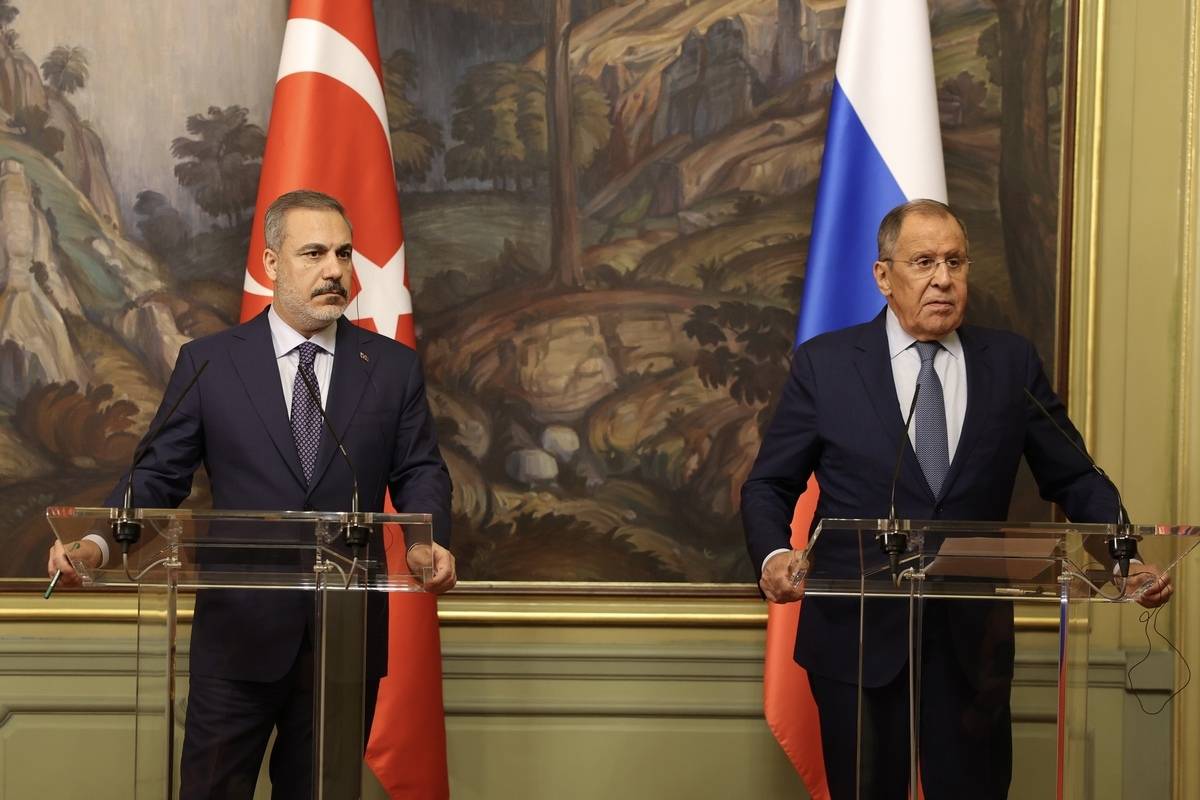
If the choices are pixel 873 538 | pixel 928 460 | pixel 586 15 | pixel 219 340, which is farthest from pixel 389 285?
pixel 873 538

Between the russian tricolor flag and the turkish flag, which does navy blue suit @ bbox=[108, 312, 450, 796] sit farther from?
the russian tricolor flag

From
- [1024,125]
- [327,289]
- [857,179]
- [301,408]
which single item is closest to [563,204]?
[857,179]

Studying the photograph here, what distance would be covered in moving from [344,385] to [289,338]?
0.18 metres

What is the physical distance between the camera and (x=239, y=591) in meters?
2.30

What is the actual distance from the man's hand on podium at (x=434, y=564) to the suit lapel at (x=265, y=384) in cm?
55

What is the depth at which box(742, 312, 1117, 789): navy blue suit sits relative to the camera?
9.73ft

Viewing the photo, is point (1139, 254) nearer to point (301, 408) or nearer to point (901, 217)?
point (901, 217)

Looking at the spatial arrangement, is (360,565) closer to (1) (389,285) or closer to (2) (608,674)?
(1) (389,285)

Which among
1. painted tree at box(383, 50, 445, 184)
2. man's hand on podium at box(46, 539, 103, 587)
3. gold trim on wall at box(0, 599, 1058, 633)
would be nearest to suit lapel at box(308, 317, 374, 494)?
man's hand on podium at box(46, 539, 103, 587)

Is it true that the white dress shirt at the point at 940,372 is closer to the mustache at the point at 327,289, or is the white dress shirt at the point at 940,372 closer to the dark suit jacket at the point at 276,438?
the dark suit jacket at the point at 276,438

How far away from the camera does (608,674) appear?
408 centimetres

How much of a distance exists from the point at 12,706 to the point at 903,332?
9.27 ft

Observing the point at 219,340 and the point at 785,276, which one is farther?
the point at 785,276

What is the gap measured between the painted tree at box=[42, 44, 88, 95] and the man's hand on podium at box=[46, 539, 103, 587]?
2.09 metres
